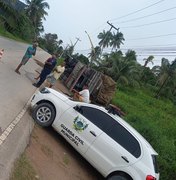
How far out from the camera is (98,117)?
9.62 metres

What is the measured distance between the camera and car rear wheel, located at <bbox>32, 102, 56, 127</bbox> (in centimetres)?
1023

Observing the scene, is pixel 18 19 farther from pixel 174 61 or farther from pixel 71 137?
pixel 174 61

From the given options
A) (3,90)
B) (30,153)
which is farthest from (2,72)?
(30,153)

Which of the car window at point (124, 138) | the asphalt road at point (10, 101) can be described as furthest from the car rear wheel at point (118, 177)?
the asphalt road at point (10, 101)

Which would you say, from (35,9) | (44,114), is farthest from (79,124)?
(35,9)

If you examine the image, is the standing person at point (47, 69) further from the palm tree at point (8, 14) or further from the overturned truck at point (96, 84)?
the palm tree at point (8, 14)

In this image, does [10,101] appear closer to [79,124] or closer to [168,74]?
[79,124]

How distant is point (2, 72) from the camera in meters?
14.9

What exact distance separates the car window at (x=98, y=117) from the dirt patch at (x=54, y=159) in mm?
1176

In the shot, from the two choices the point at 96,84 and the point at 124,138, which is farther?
the point at 96,84

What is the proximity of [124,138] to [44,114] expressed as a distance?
2.60 meters

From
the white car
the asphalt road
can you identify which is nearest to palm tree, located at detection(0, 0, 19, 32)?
the asphalt road

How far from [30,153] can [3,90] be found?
4054mm

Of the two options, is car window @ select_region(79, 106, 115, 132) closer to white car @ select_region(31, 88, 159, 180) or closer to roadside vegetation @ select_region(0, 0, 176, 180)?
white car @ select_region(31, 88, 159, 180)
